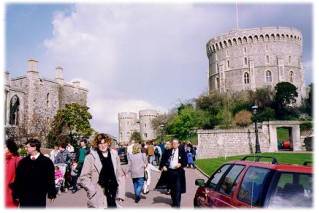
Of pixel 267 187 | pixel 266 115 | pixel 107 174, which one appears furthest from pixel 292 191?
pixel 266 115

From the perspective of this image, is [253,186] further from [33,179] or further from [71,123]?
[71,123]

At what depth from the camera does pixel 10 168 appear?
638 cm

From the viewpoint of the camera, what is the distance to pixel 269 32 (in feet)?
225

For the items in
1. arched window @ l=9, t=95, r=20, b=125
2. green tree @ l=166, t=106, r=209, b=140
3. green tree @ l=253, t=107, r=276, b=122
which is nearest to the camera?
arched window @ l=9, t=95, r=20, b=125

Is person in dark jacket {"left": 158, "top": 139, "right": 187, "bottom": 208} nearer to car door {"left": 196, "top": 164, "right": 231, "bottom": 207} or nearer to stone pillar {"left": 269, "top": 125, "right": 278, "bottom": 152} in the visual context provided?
car door {"left": 196, "top": 164, "right": 231, "bottom": 207}

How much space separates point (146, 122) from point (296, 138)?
2204 inches

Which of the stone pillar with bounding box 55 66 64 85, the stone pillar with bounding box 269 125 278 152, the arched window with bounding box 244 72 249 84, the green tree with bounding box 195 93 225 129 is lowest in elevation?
the stone pillar with bounding box 269 125 278 152

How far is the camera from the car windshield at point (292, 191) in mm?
4492

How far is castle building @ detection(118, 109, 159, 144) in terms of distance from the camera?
91.2 m

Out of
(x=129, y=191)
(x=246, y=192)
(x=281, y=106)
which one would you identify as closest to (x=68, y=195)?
Result: (x=129, y=191)

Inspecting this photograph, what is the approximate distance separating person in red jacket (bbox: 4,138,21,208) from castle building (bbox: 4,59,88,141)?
31.2m

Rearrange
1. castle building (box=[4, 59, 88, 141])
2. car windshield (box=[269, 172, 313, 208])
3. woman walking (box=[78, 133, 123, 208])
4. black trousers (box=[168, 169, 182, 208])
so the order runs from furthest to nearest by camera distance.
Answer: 1. castle building (box=[4, 59, 88, 141])
2. black trousers (box=[168, 169, 182, 208])
3. woman walking (box=[78, 133, 123, 208])
4. car windshield (box=[269, 172, 313, 208])

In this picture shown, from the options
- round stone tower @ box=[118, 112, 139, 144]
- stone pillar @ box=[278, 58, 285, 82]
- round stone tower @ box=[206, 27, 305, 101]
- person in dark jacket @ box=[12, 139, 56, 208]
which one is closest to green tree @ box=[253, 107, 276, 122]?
round stone tower @ box=[206, 27, 305, 101]

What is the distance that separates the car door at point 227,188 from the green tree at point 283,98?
162 ft
